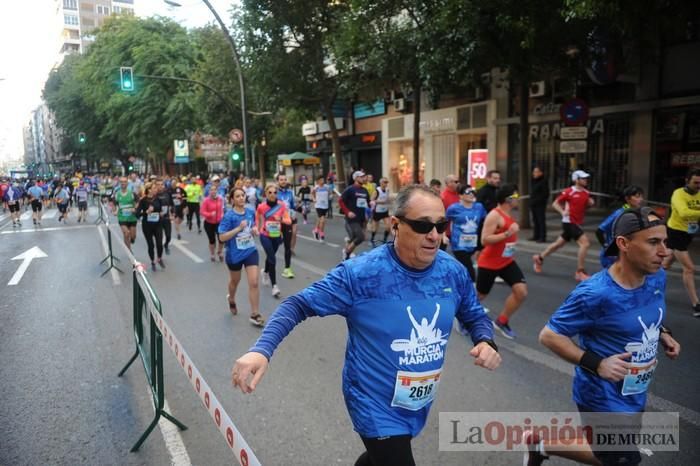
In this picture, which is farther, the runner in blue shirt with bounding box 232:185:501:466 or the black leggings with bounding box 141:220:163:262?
the black leggings with bounding box 141:220:163:262

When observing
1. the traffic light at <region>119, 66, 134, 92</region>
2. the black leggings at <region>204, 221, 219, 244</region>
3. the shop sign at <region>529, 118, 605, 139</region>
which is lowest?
the black leggings at <region>204, 221, 219, 244</region>

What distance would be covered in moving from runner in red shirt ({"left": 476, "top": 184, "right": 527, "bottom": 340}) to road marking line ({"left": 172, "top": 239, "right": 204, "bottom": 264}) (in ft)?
24.8

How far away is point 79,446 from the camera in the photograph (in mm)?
3834

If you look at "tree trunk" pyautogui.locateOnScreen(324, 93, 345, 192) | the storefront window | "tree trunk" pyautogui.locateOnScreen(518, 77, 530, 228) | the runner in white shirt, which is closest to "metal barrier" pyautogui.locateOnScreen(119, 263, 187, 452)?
the runner in white shirt

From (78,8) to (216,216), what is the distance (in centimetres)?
12482

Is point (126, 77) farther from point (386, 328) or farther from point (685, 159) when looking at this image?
point (386, 328)

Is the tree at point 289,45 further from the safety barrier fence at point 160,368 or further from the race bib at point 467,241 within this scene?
the safety barrier fence at point 160,368

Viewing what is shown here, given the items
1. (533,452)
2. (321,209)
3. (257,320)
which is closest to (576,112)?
(321,209)

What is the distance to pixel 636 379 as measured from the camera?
2551 millimetres

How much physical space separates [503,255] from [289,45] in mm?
19992

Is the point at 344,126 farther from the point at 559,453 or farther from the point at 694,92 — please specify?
the point at 559,453

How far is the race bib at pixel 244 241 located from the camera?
691 cm

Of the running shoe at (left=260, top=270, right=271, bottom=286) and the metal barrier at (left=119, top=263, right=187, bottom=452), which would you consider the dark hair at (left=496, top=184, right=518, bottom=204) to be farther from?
the running shoe at (left=260, top=270, right=271, bottom=286)

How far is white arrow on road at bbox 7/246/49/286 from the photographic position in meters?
10.6
